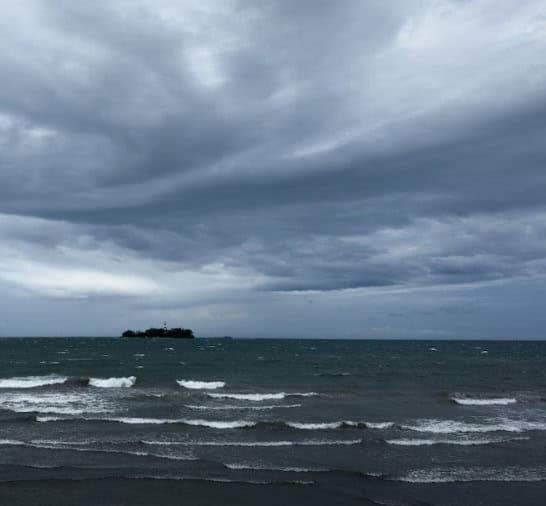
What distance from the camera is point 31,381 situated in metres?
48.7

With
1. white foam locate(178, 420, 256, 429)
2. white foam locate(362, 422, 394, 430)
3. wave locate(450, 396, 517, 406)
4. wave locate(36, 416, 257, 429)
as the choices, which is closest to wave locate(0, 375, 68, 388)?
wave locate(36, 416, 257, 429)

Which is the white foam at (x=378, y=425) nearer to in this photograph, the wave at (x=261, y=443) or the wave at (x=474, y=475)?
the wave at (x=261, y=443)

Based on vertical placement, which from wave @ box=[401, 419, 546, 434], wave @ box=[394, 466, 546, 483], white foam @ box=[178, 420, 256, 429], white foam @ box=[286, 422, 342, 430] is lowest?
wave @ box=[394, 466, 546, 483]

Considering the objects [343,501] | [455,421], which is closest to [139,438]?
[343,501]

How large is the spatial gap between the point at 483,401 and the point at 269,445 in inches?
867

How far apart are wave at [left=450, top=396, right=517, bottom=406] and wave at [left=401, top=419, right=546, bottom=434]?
7613 mm

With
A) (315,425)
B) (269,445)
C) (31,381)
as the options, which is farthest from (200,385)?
(269,445)

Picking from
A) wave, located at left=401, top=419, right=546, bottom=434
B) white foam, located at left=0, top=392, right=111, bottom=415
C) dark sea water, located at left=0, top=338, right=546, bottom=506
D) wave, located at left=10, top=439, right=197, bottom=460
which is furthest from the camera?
white foam, located at left=0, top=392, right=111, bottom=415

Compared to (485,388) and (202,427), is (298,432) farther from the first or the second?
(485,388)

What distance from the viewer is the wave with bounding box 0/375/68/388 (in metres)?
45.5

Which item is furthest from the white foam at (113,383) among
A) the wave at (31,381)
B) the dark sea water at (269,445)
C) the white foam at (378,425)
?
the white foam at (378,425)

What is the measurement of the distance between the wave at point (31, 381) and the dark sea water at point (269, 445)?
77cm

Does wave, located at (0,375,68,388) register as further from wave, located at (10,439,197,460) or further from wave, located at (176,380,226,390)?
wave, located at (10,439,197,460)

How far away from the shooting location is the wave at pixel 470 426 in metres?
27.2
